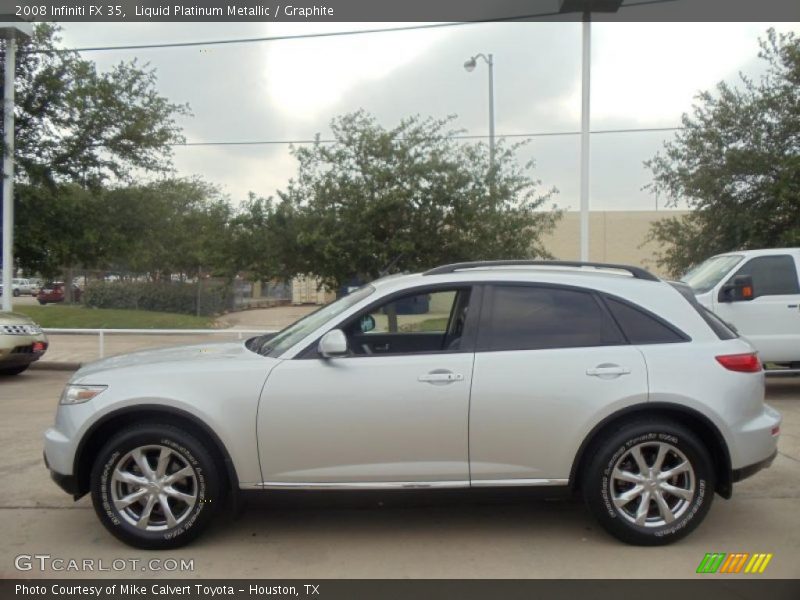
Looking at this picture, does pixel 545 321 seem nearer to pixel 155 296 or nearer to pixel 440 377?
pixel 440 377

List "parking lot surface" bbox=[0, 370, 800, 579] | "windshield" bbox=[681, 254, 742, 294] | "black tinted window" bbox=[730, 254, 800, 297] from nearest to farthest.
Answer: "parking lot surface" bbox=[0, 370, 800, 579]
"black tinted window" bbox=[730, 254, 800, 297]
"windshield" bbox=[681, 254, 742, 294]

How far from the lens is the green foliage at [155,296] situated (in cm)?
2758

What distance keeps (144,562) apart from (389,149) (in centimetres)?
1199

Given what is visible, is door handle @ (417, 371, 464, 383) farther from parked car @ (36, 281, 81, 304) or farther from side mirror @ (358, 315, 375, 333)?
parked car @ (36, 281, 81, 304)

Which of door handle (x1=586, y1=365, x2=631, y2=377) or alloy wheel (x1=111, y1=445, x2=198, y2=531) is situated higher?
door handle (x1=586, y1=365, x2=631, y2=377)

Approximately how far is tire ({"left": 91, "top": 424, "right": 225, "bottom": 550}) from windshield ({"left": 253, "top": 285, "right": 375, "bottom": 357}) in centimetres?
79

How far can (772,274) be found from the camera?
9320 millimetres

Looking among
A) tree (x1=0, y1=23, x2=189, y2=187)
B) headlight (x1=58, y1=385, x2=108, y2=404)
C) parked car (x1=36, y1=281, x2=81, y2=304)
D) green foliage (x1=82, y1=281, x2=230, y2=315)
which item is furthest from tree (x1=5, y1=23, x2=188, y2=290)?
parked car (x1=36, y1=281, x2=81, y2=304)

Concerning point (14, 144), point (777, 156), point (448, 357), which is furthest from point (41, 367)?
point (777, 156)

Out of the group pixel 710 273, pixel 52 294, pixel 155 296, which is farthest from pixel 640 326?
pixel 52 294

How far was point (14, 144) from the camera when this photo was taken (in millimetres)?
16359

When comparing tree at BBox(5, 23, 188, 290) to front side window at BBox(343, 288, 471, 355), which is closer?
front side window at BBox(343, 288, 471, 355)

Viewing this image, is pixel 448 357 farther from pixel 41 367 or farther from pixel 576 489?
pixel 41 367

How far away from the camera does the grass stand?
77.4 feet
